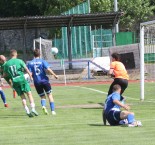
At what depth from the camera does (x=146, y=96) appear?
24078 mm

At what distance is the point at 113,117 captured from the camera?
45.4ft

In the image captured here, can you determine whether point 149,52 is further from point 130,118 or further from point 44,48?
point 44,48

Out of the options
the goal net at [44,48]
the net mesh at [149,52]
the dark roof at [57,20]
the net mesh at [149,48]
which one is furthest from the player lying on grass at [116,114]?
the goal net at [44,48]

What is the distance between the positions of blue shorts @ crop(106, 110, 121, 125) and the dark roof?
26805 millimetres

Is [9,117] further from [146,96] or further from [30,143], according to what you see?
[146,96]

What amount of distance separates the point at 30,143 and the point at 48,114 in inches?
237

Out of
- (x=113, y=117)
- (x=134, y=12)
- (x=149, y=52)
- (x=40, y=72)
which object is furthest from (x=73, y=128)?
(x=134, y=12)

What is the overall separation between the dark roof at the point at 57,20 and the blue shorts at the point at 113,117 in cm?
2681

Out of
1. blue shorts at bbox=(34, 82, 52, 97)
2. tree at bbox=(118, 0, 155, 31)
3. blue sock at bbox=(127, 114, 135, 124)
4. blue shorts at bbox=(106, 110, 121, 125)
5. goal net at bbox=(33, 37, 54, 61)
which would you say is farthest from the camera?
tree at bbox=(118, 0, 155, 31)

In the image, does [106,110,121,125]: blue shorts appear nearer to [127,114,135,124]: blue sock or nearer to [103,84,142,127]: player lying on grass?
[103,84,142,127]: player lying on grass

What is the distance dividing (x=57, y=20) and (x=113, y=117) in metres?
27.7

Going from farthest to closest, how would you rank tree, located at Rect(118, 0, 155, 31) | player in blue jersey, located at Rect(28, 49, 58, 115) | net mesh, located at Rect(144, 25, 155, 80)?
1. tree, located at Rect(118, 0, 155, 31)
2. net mesh, located at Rect(144, 25, 155, 80)
3. player in blue jersey, located at Rect(28, 49, 58, 115)

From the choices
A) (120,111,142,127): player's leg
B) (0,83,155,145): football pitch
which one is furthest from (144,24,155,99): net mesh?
(120,111,142,127): player's leg

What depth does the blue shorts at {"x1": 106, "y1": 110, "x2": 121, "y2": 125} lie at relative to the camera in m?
13.8
